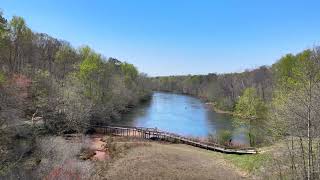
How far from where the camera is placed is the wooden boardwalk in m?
37.2

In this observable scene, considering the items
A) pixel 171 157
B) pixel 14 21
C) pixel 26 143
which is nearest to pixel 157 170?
pixel 171 157

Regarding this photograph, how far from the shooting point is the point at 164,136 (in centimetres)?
4500

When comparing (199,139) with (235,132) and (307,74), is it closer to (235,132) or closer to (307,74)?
(235,132)

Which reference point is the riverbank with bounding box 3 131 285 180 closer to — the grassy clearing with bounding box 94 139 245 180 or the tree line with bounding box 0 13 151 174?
the grassy clearing with bounding box 94 139 245 180

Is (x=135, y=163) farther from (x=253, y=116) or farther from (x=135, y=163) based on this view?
(x=253, y=116)

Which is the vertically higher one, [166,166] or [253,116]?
[253,116]

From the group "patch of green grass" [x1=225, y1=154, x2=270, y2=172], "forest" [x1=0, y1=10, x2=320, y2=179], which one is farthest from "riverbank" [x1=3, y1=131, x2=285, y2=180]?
"forest" [x1=0, y1=10, x2=320, y2=179]

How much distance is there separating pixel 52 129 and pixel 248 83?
6503cm

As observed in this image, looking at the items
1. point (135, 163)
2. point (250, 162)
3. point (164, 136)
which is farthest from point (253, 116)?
point (135, 163)

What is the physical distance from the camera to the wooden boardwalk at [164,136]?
37.2 m

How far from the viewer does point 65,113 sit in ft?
136

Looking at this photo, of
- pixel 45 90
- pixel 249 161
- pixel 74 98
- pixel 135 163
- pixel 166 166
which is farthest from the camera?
pixel 74 98

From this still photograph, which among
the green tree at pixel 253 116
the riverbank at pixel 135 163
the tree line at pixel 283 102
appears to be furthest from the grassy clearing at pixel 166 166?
the green tree at pixel 253 116

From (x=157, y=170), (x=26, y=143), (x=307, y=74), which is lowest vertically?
(x=157, y=170)
